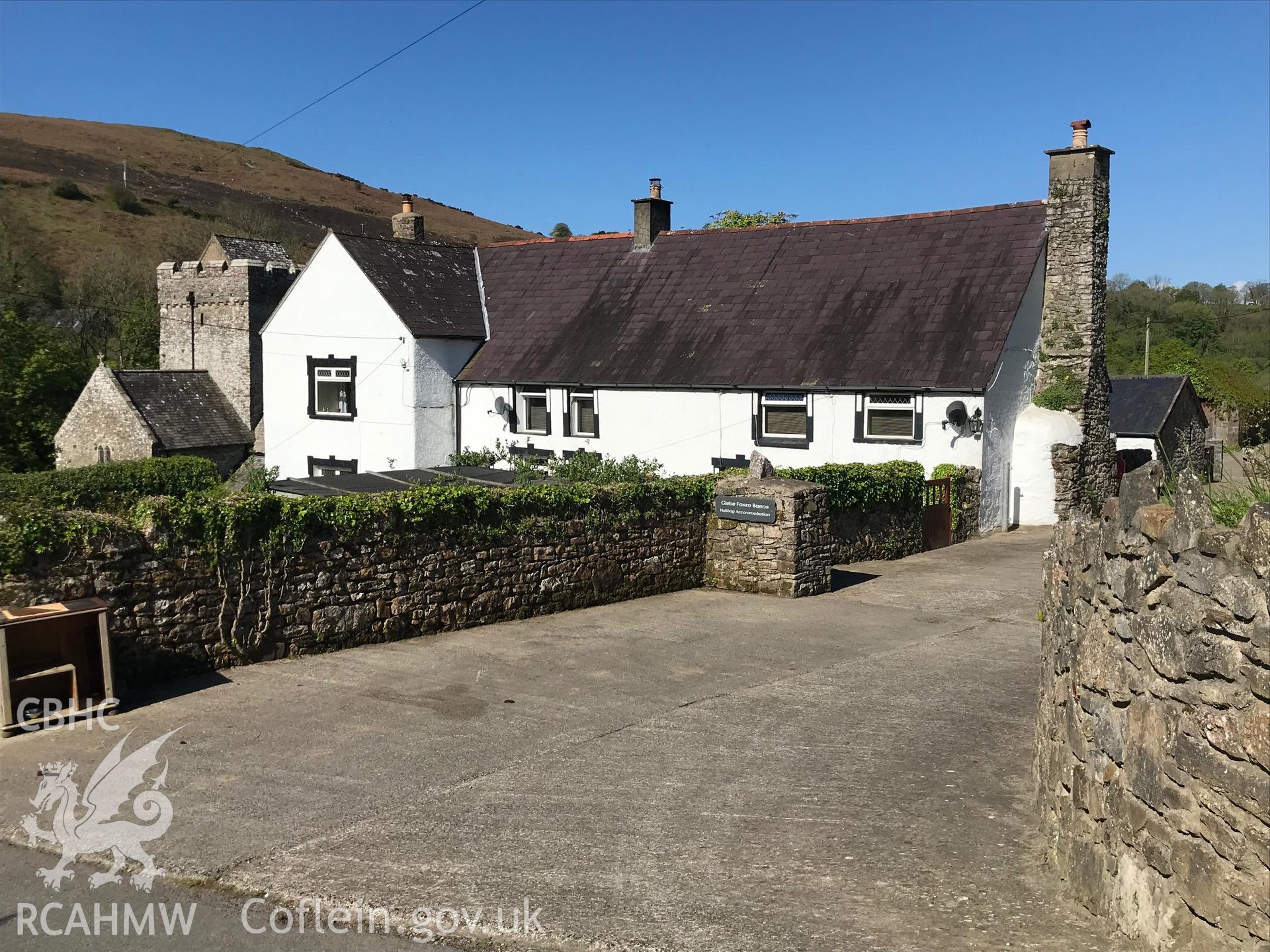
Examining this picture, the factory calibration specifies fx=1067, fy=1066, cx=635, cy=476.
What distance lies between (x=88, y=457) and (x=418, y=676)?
25583mm

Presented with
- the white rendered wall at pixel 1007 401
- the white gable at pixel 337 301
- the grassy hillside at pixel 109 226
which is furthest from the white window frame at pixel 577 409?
the grassy hillside at pixel 109 226

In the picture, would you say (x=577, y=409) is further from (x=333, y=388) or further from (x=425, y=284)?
(x=333, y=388)

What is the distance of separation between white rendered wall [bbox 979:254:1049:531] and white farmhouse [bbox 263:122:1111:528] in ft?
0.25

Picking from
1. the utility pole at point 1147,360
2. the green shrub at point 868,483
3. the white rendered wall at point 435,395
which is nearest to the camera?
the green shrub at point 868,483

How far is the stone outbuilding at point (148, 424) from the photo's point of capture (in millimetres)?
31359

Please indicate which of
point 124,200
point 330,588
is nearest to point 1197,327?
point 330,588

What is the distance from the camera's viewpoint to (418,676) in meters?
10.8

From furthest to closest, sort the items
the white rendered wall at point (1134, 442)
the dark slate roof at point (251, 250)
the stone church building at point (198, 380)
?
the dark slate roof at point (251, 250), the stone church building at point (198, 380), the white rendered wall at point (1134, 442)

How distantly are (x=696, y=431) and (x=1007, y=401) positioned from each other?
665cm

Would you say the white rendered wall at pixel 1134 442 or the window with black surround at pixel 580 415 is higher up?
the window with black surround at pixel 580 415

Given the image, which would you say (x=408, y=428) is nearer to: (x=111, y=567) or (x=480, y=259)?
(x=480, y=259)

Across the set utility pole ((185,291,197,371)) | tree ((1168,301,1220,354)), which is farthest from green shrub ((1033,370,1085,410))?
tree ((1168,301,1220,354))

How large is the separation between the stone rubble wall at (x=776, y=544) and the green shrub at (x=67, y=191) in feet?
292

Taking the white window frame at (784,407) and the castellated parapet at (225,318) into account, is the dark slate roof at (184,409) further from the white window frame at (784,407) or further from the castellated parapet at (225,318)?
the white window frame at (784,407)
